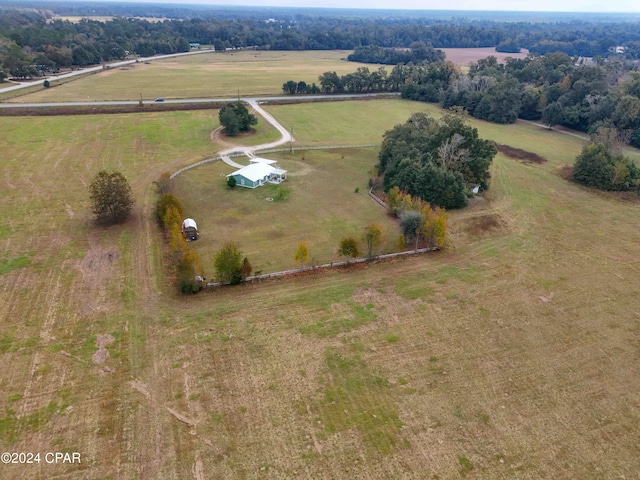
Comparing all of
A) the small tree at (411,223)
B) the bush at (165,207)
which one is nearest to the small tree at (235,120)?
the bush at (165,207)

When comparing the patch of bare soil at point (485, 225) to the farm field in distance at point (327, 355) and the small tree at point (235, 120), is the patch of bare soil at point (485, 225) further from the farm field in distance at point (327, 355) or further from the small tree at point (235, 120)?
the small tree at point (235, 120)

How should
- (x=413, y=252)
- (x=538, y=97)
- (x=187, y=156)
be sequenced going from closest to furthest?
(x=413, y=252)
(x=187, y=156)
(x=538, y=97)

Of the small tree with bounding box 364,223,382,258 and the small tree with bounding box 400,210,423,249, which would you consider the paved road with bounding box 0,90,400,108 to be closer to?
the small tree with bounding box 400,210,423,249

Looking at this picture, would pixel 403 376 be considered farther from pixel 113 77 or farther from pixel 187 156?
pixel 113 77

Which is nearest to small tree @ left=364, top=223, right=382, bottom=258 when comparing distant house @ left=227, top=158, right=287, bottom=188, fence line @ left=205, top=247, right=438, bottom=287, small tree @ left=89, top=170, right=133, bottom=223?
fence line @ left=205, top=247, right=438, bottom=287

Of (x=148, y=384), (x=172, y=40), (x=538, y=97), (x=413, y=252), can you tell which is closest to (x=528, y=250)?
(x=413, y=252)

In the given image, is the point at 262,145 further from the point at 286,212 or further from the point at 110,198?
→ the point at 110,198

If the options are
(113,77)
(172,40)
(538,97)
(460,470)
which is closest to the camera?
(460,470)

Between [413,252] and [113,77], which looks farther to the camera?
[113,77]
